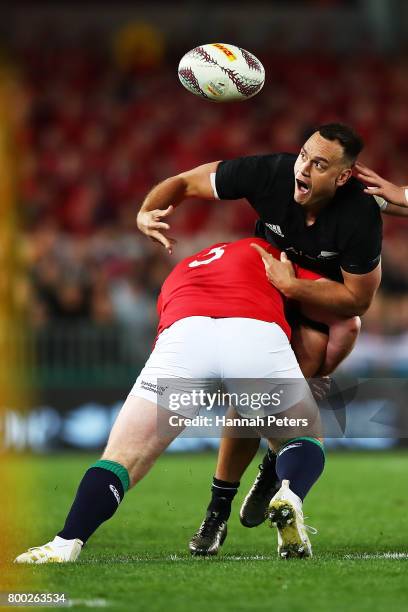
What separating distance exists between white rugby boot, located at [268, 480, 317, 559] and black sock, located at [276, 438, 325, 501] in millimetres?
78

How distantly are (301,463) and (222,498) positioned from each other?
0.79 metres

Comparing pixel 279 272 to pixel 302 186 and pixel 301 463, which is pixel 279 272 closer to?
pixel 302 186

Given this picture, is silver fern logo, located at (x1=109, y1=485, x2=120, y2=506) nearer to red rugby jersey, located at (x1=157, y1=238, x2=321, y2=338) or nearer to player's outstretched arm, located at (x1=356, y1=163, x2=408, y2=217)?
red rugby jersey, located at (x1=157, y1=238, x2=321, y2=338)

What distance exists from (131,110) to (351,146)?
1406cm

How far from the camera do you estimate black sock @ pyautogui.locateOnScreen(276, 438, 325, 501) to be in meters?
5.10

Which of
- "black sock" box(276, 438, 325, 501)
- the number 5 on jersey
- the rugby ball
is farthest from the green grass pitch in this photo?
the rugby ball

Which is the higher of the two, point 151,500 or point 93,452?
point 151,500

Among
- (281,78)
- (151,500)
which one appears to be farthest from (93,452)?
(281,78)

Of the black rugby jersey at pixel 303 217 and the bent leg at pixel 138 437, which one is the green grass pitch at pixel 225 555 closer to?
the bent leg at pixel 138 437

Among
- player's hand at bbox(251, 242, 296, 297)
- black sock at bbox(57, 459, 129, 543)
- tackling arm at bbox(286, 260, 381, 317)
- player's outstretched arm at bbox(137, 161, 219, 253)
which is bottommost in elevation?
black sock at bbox(57, 459, 129, 543)

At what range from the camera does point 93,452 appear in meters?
12.1

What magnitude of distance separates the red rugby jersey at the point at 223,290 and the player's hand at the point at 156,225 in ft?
0.72

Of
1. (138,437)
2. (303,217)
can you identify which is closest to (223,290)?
(303,217)

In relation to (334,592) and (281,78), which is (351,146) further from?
(281,78)
